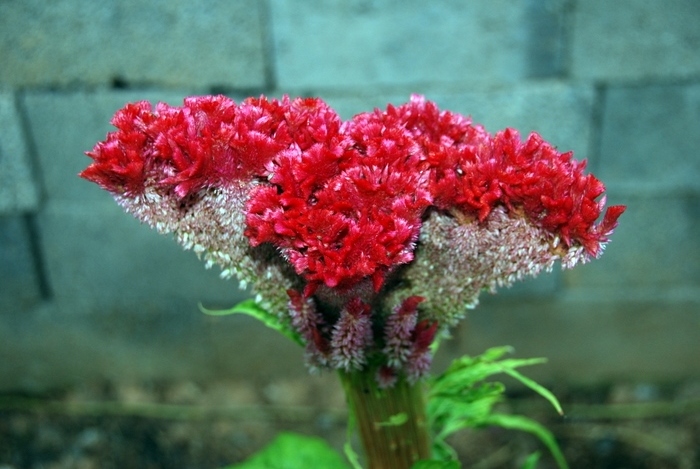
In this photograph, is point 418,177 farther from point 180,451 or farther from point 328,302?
point 180,451

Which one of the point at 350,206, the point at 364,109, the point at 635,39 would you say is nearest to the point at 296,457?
the point at 350,206

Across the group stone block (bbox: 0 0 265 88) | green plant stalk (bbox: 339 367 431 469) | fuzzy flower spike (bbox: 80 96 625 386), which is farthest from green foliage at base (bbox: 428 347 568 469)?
stone block (bbox: 0 0 265 88)

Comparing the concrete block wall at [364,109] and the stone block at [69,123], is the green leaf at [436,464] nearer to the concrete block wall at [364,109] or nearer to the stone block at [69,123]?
the concrete block wall at [364,109]

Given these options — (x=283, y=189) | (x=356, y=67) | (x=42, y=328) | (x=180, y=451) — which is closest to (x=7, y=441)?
(x=42, y=328)

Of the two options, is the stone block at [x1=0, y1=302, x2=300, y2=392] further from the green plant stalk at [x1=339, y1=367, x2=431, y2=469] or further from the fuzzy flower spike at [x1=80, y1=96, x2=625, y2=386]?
the fuzzy flower spike at [x1=80, y1=96, x2=625, y2=386]

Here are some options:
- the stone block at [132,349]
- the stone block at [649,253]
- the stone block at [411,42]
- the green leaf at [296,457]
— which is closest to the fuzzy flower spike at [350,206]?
the green leaf at [296,457]

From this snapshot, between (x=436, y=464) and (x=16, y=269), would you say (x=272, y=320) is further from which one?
(x=16, y=269)
